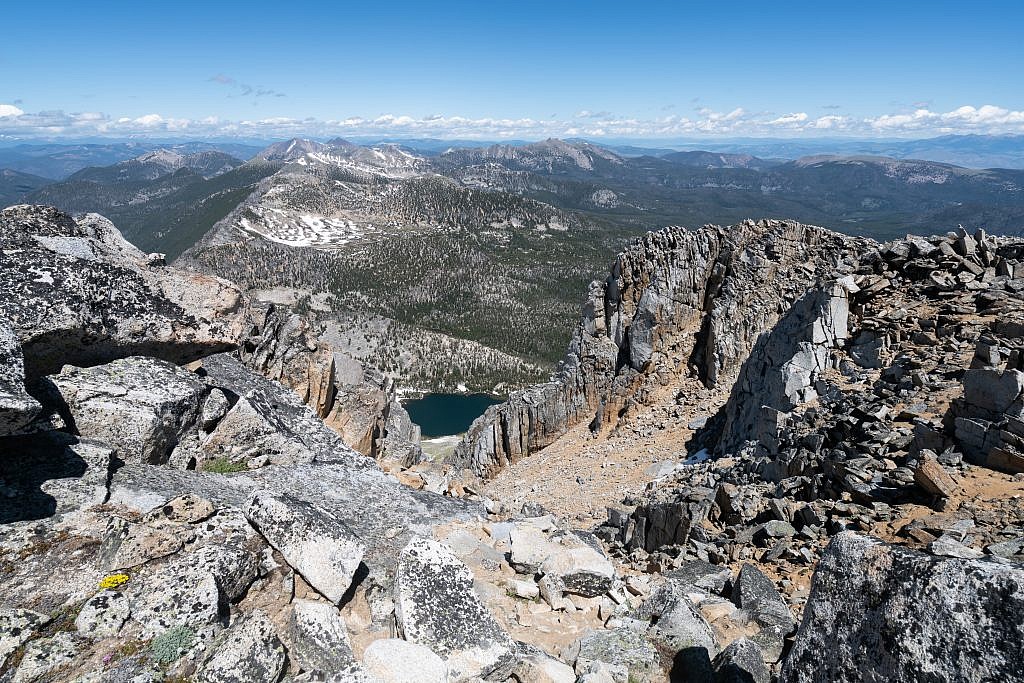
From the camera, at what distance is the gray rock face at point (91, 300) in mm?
9227

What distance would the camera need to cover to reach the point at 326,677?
600cm

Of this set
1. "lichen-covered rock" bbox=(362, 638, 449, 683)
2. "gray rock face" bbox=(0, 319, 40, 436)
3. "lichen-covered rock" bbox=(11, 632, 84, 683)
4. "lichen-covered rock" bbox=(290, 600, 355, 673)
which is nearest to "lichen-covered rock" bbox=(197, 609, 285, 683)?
"lichen-covered rock" bbox=(290, 600, 355, 673)

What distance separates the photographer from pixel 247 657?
584 cm

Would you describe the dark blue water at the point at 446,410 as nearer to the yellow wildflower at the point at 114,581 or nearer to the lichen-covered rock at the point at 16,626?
the yellow wildflower at the point at 114,581

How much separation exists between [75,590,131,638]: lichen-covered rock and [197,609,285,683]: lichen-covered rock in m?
1.05

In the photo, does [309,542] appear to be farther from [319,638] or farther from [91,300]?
[91,300]

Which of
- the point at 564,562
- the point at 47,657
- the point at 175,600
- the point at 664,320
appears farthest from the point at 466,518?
the point at 664,320

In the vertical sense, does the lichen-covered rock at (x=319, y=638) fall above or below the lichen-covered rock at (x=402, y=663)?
above

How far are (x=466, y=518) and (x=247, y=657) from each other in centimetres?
617

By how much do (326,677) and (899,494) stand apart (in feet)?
35.5

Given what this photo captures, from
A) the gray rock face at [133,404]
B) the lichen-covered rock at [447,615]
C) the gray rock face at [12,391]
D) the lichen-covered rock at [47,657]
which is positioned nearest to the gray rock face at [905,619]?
the lichen-covered rock at [447,615]

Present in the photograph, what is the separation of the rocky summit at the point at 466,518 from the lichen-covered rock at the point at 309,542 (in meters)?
0.03

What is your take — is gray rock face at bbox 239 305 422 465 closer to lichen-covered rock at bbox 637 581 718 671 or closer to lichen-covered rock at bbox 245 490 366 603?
lichen-covered rock at bbox 245 490 366 603

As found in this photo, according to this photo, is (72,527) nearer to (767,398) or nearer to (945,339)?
(767,398)
